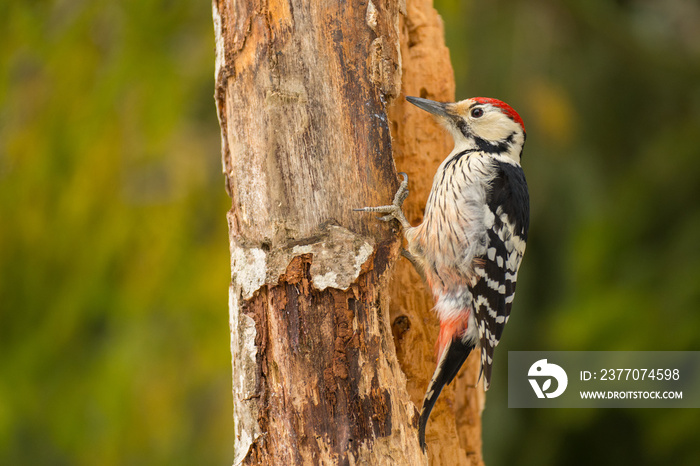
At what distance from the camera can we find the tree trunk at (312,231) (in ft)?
6.07

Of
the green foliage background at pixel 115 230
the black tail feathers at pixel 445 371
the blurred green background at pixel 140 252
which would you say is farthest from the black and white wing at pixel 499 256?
the green foliage background at pixel 115 230

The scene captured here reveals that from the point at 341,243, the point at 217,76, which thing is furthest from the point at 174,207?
the point at 341,243

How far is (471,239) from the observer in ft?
7.90

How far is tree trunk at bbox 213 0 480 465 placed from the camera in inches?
72.8

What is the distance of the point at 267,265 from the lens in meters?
1.89

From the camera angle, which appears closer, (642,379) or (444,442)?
(444,442)

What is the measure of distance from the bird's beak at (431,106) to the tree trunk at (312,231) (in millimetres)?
217

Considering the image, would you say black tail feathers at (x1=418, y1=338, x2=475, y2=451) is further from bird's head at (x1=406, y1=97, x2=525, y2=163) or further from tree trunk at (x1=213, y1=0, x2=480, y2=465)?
bird's head at (x1=406, y1=97, x2=525, y2=163)

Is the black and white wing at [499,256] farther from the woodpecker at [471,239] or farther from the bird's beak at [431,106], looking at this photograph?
the bird's beak at [431,106]

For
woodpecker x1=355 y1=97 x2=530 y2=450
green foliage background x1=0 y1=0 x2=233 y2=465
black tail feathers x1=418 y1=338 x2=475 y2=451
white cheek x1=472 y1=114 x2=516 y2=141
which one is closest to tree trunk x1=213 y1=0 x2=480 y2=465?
black tail feathers x1=418 y1=338 x2=475 y2=451

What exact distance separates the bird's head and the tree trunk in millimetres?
496

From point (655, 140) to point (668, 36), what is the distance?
0.74 m

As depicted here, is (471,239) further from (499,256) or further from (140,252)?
(140,252)

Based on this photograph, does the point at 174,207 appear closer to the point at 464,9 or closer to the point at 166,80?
the point at 166,80
